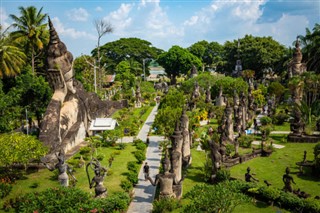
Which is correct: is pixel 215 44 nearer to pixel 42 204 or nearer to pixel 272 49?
pixel 272 49

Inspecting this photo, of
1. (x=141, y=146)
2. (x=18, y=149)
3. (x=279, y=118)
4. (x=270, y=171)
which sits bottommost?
(x=270, y=171)

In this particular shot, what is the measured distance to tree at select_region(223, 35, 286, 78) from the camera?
76.0 metres

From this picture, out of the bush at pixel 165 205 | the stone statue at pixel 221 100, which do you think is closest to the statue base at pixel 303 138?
the bush at pixel 165 205

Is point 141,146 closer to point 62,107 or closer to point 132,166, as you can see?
point 132,166

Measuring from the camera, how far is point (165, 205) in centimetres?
1817

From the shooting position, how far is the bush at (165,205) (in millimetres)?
18047

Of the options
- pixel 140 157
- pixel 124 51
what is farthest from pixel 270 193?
pixel 124 51

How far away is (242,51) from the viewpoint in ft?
262

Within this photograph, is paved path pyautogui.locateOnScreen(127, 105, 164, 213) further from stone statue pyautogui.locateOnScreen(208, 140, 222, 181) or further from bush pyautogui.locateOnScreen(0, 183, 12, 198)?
bush pyautogui.locateOnScreen(0, 183, 12, 198)

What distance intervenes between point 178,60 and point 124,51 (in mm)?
17127

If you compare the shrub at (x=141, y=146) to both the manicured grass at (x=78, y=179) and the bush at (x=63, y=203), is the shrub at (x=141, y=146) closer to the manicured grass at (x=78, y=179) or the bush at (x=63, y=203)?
the manicured grass at (x=78, y=179)

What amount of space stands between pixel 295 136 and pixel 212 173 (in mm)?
15317

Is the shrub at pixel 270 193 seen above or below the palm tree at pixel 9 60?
below

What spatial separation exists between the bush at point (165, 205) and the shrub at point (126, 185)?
3903mm
